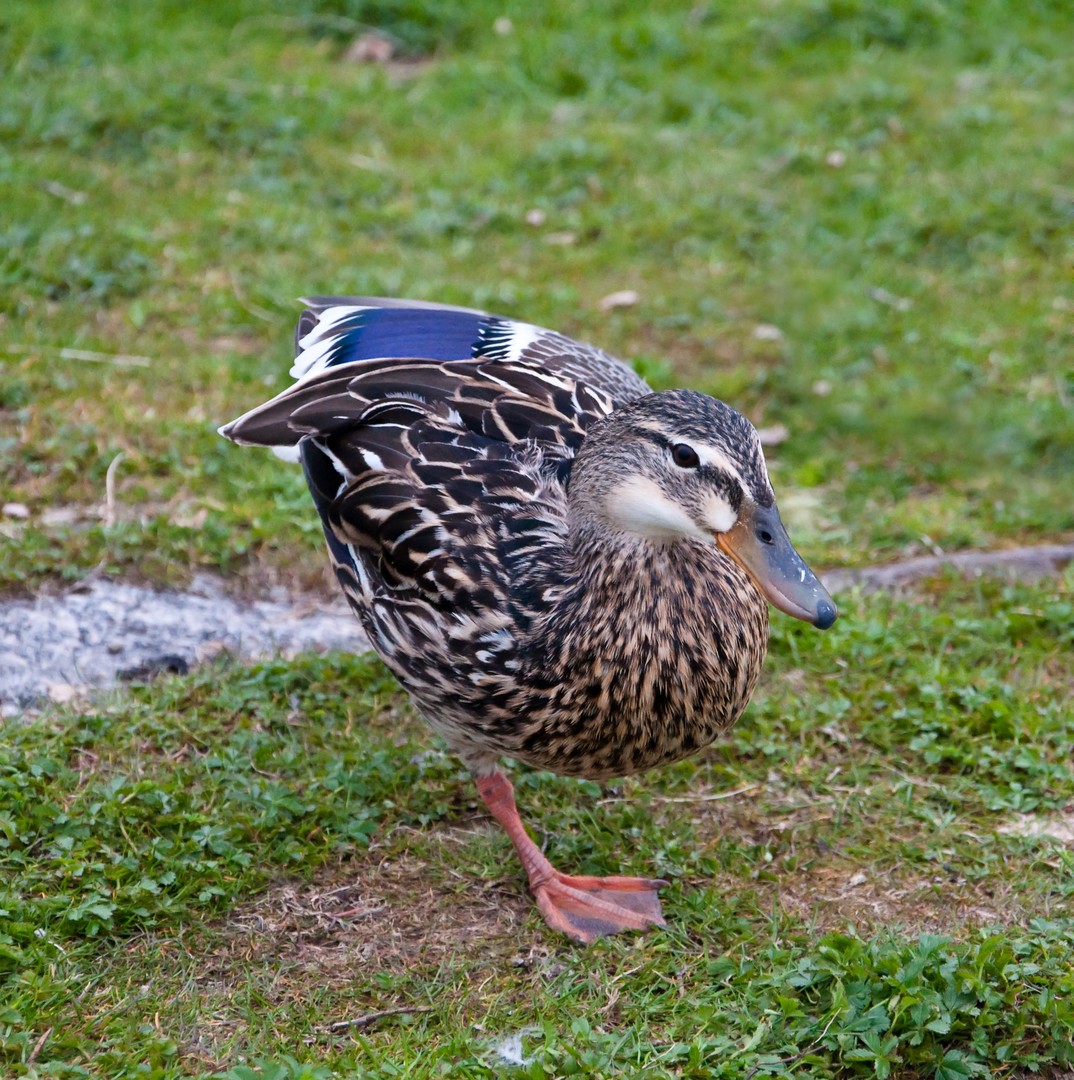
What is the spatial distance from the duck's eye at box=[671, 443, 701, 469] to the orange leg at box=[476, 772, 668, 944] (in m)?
1.05

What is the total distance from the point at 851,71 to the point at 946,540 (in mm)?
4280

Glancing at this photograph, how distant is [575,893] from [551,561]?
2.79 feet

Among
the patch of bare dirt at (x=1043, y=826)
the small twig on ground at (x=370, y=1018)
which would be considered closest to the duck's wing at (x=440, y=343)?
the patch of bare dirt at (x=1043, y=826)

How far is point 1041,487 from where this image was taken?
17.7ft

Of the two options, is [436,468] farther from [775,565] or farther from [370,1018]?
[370,1018]

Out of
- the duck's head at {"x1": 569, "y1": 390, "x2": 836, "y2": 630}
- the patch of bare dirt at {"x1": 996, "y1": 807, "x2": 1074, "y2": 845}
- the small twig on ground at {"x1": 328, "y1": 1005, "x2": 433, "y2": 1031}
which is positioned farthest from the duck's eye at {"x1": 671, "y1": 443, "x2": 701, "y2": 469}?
the patch of bare dirt at {"x1": 996, "y1": 807, "x2": 1074, "y2": 845}

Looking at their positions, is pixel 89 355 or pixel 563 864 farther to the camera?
pixel 89 355

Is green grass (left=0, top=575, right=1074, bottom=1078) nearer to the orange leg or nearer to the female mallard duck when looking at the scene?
the orange leg

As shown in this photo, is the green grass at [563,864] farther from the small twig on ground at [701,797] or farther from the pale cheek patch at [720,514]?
the pale cheek patch at [720,514]

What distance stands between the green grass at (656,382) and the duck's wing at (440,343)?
907 millimetres

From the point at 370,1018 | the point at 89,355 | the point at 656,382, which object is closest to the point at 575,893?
the point at 370,1018

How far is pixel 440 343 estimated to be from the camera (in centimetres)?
401

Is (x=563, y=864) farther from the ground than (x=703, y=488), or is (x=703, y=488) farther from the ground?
(x=703, y=488)

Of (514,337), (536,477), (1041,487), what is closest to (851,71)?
(1041,487)
